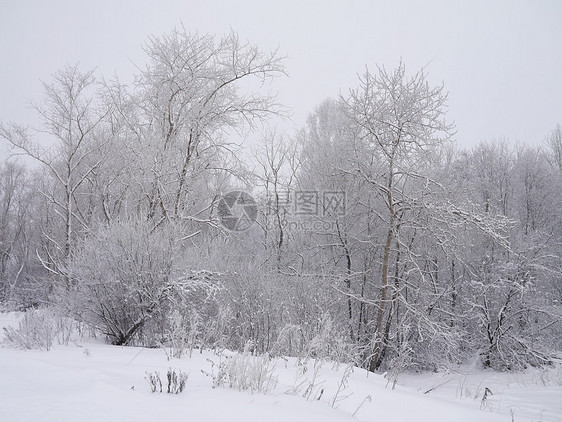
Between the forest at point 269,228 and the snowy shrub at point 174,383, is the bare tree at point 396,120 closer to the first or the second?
the forest at point 269,228

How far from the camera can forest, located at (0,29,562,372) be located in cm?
817

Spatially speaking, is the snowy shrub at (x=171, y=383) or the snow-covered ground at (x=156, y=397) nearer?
the snow-covered ground at (x=156, y=397)

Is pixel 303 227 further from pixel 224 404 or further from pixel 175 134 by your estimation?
pixel 224 404

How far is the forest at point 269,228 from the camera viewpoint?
26.8ft

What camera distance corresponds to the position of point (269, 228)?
A: 19750 millimetres

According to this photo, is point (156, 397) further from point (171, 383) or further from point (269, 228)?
point (269, 228)

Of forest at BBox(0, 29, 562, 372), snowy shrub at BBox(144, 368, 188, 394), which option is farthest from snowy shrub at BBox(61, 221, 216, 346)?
snowy shrub at BBox(144, 368, 188, 394)

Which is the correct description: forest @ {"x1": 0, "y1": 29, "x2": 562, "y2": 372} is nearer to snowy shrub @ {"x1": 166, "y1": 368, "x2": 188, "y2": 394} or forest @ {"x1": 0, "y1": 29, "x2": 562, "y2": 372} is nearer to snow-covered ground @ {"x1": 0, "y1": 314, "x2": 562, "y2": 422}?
snow-covered ground @ {"x1": 0, "y1": 314, "x2": 562, "y2": 422}

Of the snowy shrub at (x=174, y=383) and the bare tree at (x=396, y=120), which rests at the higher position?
the bare tree at (x=396, y=120)

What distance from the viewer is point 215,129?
1284cm

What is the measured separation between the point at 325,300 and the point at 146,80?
→ 919 cm

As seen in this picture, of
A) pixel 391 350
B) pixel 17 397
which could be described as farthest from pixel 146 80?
pixel 391 350

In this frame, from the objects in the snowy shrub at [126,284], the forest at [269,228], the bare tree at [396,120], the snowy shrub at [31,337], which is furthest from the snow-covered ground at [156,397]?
the bare tree at [396,120]

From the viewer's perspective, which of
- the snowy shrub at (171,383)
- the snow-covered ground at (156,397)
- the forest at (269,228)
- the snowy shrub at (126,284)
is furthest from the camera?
the forest at (269,228)
